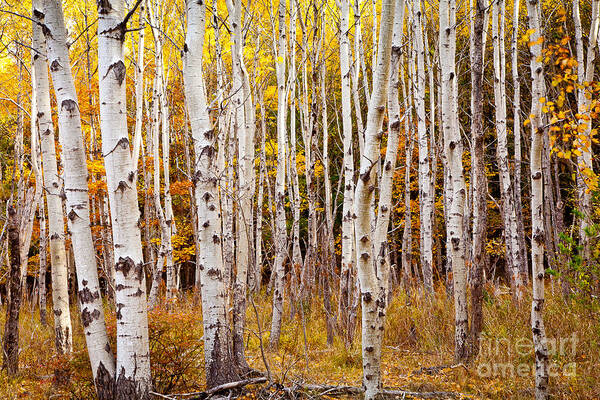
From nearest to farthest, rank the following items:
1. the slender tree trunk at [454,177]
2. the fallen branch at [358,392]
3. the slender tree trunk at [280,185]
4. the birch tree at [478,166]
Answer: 1. the fallen branch at [358,392]
2. the birch tree at [478,166]
3. the slender tree trunk at [454,177]
4. the slender tree trunk at [280,185]

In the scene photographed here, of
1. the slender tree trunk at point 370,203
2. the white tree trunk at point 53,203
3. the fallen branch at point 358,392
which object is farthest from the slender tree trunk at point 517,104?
the white tree trunk at point 53,203

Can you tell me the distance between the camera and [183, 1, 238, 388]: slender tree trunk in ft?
11.0

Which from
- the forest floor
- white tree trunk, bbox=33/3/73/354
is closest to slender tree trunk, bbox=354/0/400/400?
the forest floor

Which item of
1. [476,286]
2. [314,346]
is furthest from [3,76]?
[476,286]

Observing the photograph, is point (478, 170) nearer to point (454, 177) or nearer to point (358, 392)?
point (454, 177)

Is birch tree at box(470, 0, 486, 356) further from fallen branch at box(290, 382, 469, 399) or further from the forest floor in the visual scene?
fallen branch at box(290, 382, 469, 399)

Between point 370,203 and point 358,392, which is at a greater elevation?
point 370,203

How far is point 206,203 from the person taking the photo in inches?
134

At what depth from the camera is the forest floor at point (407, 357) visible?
3.62 meters

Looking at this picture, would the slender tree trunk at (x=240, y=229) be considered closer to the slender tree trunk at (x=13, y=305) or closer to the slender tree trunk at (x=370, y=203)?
the slender tree trunk at (x=370, y=203)

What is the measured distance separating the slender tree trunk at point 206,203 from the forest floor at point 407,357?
340 mm

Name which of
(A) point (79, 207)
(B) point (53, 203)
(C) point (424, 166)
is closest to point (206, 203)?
(A) point (79, 207)

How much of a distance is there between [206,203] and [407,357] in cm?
329

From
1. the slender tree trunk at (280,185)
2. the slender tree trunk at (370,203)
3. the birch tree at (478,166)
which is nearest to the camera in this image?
the slender tree trunk at (370,203)
